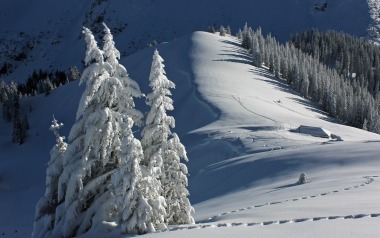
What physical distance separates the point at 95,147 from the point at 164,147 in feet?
8.45

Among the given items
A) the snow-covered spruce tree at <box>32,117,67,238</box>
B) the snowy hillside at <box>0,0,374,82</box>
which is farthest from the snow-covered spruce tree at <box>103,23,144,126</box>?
the snowy hillside at <box>0,0,374,82</box>

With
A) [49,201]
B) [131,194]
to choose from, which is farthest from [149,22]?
[131,194]

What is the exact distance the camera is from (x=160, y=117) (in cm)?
1634

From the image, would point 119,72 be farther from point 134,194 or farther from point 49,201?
point 49,201

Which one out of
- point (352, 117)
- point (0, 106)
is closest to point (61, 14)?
point (0, 106)

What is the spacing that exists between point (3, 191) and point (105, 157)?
161 feet

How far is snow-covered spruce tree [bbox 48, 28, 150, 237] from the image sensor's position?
16.1 metres

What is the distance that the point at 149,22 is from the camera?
552ft

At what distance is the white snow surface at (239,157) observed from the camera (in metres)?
14.5

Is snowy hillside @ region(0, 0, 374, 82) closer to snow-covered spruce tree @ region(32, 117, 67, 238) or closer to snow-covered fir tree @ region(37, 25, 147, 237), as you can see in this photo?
snow-covered spruce tree @ region(32, 117, 67, 238)

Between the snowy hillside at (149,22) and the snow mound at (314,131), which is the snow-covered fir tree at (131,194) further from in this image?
the snowy hillside at (149,22)

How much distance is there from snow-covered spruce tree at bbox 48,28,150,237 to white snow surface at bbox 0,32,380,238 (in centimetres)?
127

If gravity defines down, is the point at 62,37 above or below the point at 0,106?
above

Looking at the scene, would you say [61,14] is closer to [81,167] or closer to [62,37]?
[62,37]
